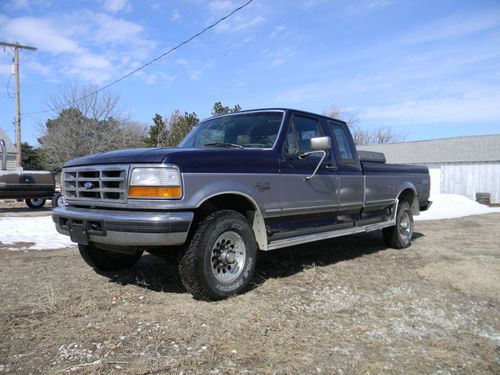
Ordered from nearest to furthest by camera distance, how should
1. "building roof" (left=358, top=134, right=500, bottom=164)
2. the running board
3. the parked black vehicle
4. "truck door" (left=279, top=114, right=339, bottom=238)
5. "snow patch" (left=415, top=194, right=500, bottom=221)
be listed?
1. the running board
2. "truck door" (left=279, top=114, right=339, bottom=238)
3. the parked black vehicle
4. "snow patch" (left=415, top=194, right=500, bottom=221)
5. "building roof" (left=358, top=134, right=500, bottom=164)

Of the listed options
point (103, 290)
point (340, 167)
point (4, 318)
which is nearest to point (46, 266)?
point (103, 290)

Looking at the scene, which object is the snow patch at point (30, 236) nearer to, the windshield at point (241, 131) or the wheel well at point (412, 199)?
the windshield at point (241, 131)

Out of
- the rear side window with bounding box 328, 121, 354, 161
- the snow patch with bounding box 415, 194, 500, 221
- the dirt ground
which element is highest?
the rear side window with bounding box 328, 121, 354, 161

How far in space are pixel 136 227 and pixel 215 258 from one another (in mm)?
875

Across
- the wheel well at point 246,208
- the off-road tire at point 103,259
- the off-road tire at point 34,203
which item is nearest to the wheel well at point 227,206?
the wheel well at point 246,208

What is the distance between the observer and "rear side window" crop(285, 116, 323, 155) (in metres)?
4.84

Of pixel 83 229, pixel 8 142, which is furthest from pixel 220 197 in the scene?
pixel 8 142

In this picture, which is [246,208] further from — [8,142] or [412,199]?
[8,142]

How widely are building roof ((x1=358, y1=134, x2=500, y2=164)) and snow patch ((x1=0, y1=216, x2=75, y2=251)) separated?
28.4 metres

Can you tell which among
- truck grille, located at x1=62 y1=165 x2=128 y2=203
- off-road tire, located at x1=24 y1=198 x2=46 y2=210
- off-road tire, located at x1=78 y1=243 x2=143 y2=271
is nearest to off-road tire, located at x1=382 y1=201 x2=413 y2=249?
off-road tire, located at x1=78 y1=243 x2=143 y2=271

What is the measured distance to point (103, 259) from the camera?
4887 mm

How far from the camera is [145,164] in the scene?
3596 millimetres

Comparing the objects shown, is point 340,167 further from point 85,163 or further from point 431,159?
point 431,159

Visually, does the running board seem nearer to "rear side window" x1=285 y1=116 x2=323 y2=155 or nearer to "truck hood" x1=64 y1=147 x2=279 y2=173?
"truck hood" x1=64 y1=147 x2=279 y2=173
